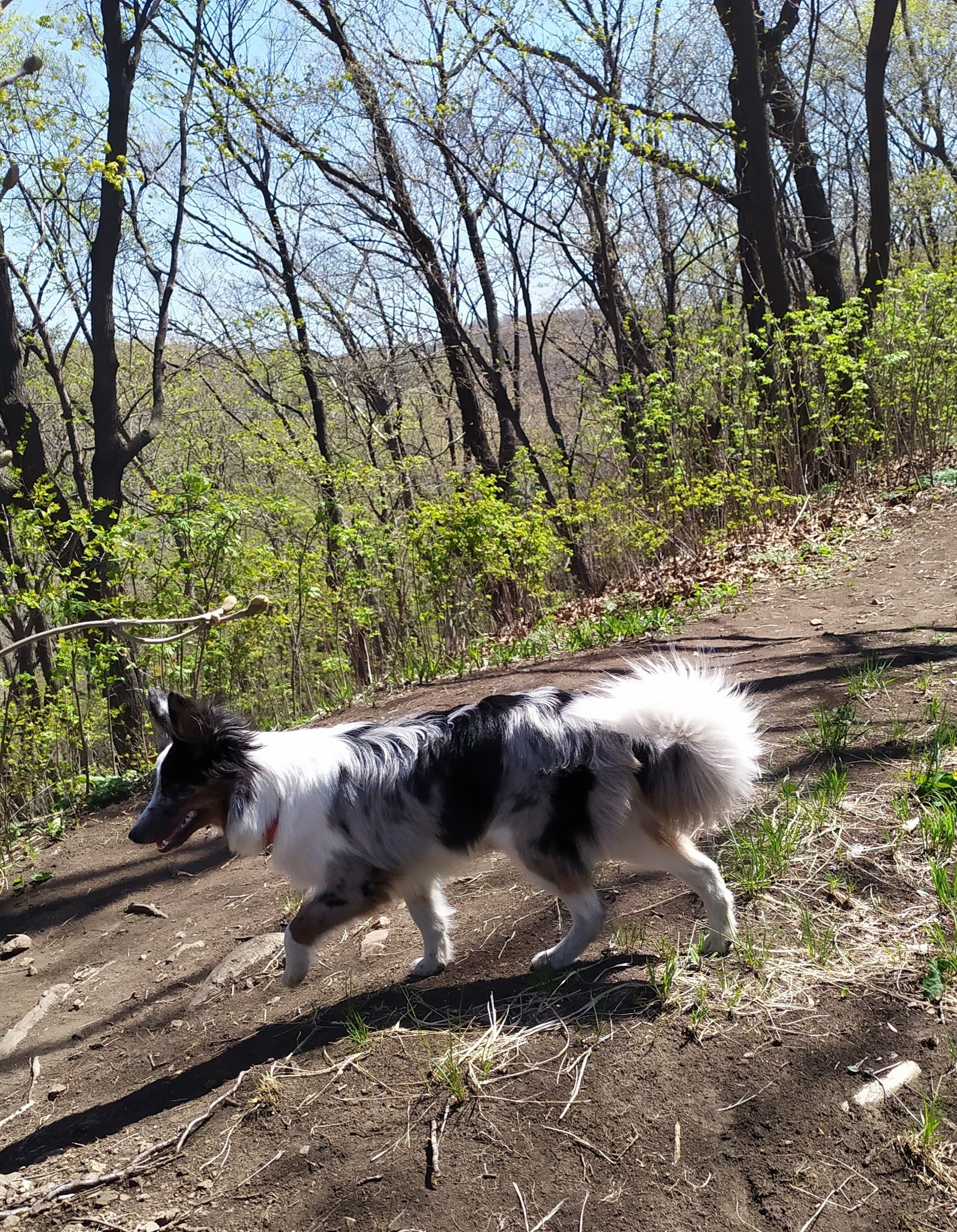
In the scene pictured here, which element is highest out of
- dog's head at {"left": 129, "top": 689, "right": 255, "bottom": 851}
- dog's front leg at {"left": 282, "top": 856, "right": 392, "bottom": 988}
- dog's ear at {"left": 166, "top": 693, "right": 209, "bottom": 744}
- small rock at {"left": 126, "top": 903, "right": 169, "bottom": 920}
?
dog's ear at {"left": 166, "top": 693, "right": 209, "bottom": 744}

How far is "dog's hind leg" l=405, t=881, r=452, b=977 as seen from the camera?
3859mm

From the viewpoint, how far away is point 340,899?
3727 millimetres

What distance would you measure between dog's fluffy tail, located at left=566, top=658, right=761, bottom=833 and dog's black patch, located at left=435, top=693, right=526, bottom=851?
40 cm

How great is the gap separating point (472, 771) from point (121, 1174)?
1.73 m

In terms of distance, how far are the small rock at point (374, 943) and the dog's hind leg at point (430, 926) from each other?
1.08 feet

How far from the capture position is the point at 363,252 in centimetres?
1605

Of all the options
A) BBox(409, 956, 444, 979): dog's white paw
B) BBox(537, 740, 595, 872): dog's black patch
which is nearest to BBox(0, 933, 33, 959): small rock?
BBox(409, 956, 444, 979): dog's white paw

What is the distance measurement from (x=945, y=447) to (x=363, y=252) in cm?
971

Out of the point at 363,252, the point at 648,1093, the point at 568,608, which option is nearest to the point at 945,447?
the point at 568,608

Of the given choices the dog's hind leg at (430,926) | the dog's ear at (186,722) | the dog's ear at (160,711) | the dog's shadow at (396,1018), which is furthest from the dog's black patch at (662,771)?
the dog's ear at (160,711)

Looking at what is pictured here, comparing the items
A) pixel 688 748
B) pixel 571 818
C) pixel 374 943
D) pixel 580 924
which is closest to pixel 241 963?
pixel 374 943

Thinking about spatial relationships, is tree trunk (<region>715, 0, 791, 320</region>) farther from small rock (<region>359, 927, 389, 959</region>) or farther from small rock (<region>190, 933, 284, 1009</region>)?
small rock (<region>190, 933, 284, 1009</region>)

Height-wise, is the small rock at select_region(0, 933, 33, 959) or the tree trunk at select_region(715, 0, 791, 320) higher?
the tree trunk at select_region(715, 0, 791, 320)

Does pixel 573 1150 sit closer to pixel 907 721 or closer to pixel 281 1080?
pixel 281 1080
